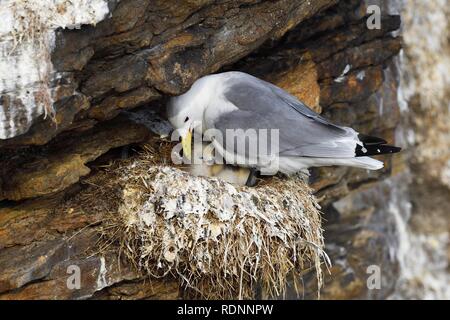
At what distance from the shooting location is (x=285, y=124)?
16.2 ft

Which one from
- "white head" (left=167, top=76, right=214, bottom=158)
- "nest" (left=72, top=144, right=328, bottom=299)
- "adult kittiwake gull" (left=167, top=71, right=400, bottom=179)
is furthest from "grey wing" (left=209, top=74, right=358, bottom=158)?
"nest" (left=72, top=144, right=328, bottom=299)

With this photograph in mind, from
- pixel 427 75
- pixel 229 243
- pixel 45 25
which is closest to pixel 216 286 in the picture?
pixel 229 243

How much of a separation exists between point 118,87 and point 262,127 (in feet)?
3.45

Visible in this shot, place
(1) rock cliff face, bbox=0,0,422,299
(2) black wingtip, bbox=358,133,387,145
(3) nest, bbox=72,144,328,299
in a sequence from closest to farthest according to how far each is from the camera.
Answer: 1. (1) rock cliff face, bbox=0,0,422,299
2. (3) nest, bbox=72,144,328,299
3. (2) black wingtip, bbox=358,133,387,145

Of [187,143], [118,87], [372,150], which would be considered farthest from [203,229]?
[372,150]

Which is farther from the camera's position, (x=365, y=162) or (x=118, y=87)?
(x=365, y=162)

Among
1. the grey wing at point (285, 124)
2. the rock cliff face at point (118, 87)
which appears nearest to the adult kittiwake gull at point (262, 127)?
the grey wing at point (285, 124)

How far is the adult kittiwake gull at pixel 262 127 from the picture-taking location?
4.90 metres

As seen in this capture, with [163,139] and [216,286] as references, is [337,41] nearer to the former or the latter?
[163,139]

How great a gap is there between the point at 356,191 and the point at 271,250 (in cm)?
226

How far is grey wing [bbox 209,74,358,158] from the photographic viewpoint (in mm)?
4902

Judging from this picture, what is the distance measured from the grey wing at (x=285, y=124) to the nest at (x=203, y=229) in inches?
15.7

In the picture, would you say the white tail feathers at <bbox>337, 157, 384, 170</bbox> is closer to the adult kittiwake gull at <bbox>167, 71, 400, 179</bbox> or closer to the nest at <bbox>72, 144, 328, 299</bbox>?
the adult kittiwake gull at <bbox>167, 71, 400, 179</bbox>

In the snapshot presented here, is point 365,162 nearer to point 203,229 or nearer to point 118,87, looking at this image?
point 203,229
